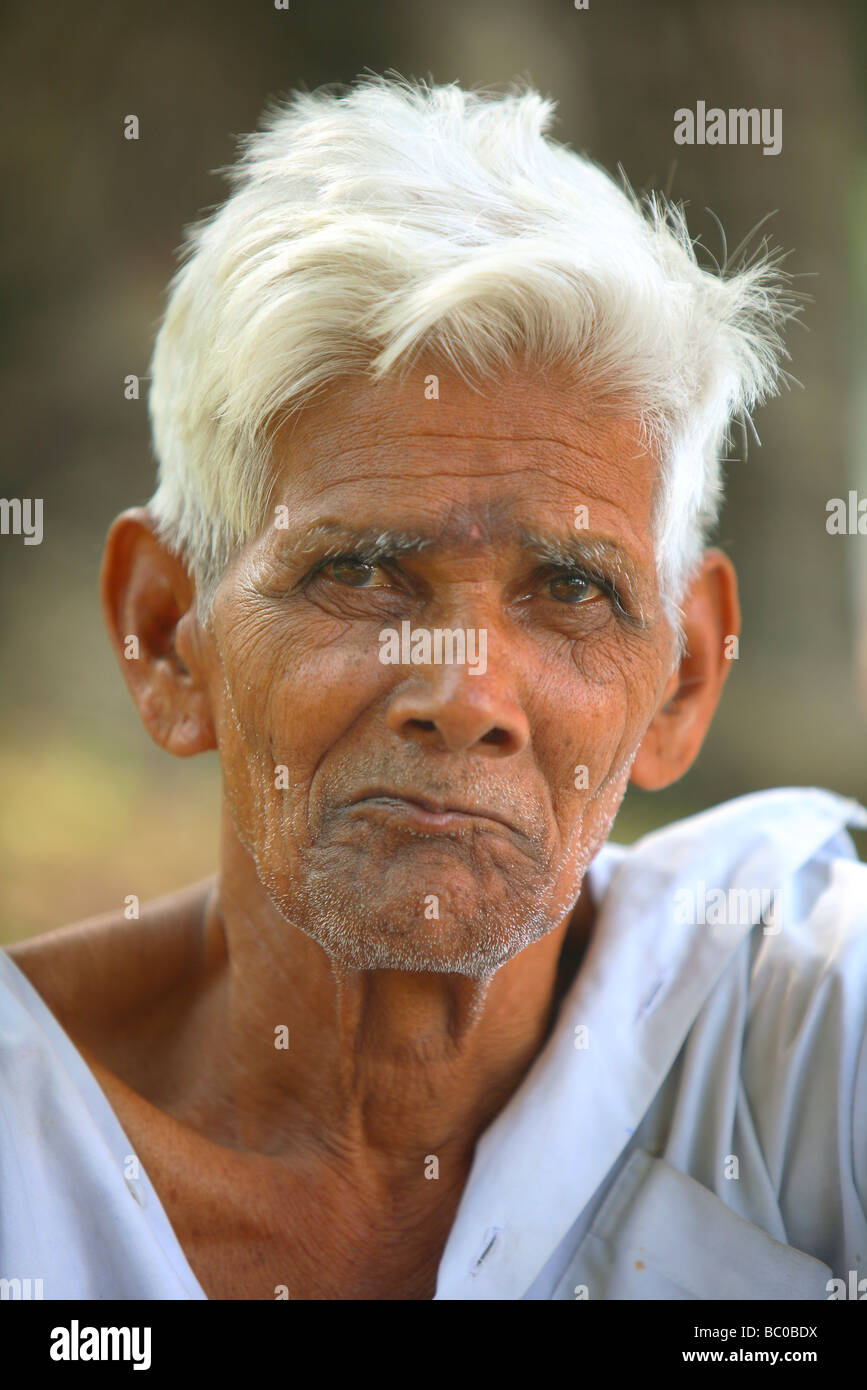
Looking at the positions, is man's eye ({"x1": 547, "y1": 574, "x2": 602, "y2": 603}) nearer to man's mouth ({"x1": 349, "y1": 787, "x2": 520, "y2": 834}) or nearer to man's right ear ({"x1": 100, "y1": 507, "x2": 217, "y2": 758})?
man's mouth ({"x1": 349, "y1": 787, "x2": 520, "y2": 834})

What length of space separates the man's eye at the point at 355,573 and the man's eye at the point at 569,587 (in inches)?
9.2

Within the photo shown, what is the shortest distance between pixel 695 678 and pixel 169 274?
3.50m

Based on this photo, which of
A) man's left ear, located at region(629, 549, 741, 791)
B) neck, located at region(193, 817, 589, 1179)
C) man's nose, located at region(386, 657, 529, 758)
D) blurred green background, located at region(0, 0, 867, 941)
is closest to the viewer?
man's nose, located at region(386, 657, 529, 758)

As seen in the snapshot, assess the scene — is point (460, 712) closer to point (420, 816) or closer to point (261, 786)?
point (420, 816)

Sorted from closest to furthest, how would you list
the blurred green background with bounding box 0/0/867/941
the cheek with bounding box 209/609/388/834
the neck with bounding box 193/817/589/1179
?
the cheek with bounding box 209/609/388/834 → the neck with bounding box 193/817/589/1179 → the blurred green background with bounding box 0/0/867/941

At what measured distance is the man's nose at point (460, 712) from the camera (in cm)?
138

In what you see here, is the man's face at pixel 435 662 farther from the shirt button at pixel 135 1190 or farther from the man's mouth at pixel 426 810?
the shirt button at pixel 135 1190

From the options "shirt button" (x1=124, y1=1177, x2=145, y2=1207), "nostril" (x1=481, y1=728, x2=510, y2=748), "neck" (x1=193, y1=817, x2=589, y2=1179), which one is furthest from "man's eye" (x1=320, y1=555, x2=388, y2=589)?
"shirt button" (x1=124, y1=1177, x2=145, y2=1207)

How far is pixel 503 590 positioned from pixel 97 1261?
1031mm

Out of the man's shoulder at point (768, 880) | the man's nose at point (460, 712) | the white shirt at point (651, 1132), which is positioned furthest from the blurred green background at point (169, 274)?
the man's nose at point (460, 712)

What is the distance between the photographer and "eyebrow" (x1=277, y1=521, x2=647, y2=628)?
4.85 ft

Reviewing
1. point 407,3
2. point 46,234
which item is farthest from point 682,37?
point 46,234

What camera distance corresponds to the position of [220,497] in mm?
1688

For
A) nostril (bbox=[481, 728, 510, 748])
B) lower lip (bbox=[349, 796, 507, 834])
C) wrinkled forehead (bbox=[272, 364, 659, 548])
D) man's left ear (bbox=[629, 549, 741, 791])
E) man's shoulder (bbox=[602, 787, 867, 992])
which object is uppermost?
wrinkled forehead (bbox=[272, 364, 659, 548])
